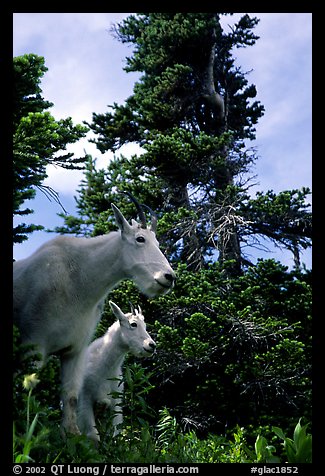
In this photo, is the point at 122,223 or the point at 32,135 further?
the point at 32,135

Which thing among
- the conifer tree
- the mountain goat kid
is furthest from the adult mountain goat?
the conifer tree

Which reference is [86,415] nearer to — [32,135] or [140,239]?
[140,239]

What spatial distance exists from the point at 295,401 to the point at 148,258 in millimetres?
7491

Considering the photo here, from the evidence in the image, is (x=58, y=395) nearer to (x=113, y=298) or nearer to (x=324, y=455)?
(x=324, y=455)

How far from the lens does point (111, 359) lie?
7094 mm

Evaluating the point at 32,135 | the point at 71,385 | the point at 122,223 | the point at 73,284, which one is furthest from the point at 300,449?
the point at 32,135

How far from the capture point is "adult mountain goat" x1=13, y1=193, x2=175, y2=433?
483cm

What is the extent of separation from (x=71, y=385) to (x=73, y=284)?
93 cm

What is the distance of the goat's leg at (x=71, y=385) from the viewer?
198 inches

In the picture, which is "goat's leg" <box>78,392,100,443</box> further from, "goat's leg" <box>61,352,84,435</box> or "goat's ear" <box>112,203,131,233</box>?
"goat's ear" <box>112,203,131,233</box>

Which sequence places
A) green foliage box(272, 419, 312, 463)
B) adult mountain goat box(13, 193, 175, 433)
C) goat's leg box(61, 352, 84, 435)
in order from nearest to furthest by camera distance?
adult mountain goat box(13, 193, 175, 433) < goat's leg box(61, 352, 84, 435) < green foliage box(272, 419, 312, 463)

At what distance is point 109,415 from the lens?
5.32 meters
